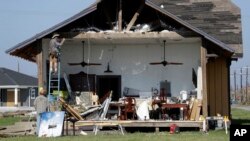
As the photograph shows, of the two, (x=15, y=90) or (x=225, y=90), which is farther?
(x=15, y=90)

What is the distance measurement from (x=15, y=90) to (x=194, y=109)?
42221 millimetres

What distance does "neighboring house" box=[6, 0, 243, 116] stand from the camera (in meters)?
20.3

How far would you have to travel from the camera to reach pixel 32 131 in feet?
59.7

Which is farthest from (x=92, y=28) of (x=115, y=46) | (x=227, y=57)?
(x=227, y=57)

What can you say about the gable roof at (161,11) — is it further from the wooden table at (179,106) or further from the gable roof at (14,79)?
the gable roof at (14,79)

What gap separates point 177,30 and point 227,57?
3.78 meters

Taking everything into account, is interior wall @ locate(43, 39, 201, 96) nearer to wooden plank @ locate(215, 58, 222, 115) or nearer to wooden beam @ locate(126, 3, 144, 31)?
wooden plank @ locate(215, 58, 222, 115)

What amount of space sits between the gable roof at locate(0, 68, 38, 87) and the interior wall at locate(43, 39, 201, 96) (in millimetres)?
37769

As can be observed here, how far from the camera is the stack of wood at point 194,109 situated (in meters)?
19.9

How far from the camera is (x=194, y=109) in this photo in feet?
66.1

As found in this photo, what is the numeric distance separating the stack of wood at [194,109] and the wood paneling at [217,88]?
3.67m

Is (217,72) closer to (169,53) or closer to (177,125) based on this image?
(169,53)

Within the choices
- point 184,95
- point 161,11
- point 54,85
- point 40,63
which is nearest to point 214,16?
point 184,95

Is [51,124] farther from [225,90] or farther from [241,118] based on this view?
[241,118]
